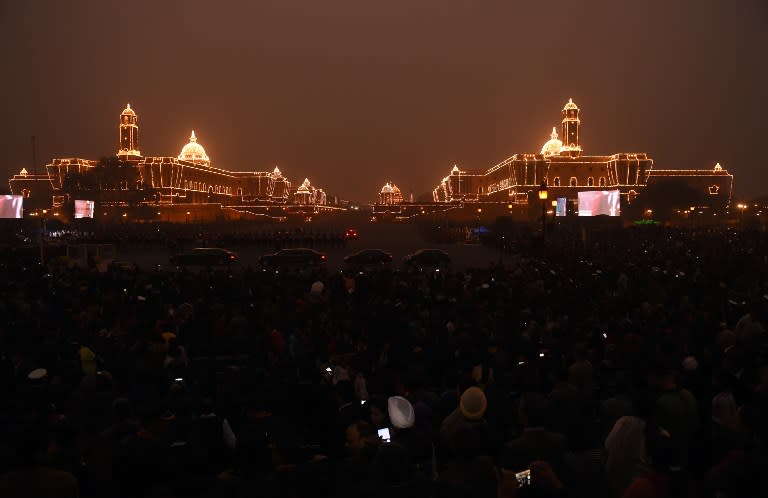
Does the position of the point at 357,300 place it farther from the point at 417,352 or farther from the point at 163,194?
the point at 163,194

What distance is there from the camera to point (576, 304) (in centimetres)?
1191

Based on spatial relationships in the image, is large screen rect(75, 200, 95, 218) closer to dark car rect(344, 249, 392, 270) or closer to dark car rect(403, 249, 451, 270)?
dark car rect(344, 249, 392, 270)

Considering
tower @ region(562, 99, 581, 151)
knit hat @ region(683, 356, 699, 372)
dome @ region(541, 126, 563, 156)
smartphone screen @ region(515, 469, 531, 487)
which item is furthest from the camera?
dome @ region(541, 126, 563, 156)

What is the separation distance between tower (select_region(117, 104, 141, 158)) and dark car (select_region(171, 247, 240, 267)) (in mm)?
93378

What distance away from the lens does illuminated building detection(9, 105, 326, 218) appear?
98.4 metres

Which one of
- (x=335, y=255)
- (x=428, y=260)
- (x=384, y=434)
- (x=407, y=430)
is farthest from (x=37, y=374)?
Result: (x=335, y=255)

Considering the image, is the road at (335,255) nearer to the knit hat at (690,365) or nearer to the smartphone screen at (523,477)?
the knit hat at (690,365)

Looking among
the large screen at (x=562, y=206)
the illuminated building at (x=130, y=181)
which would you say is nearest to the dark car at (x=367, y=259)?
the large screen at (x=562, y=206)

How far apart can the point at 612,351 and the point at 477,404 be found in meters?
3.99

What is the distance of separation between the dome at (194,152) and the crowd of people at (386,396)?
465ft

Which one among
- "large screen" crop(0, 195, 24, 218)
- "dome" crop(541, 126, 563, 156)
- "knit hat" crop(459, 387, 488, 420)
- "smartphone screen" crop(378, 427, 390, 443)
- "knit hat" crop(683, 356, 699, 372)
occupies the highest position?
"dome" crop(541, 126, 563, 156)

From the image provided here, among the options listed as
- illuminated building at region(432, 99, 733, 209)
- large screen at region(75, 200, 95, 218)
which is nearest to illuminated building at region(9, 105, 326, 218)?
large screen at region(75, 200, 95, 218)

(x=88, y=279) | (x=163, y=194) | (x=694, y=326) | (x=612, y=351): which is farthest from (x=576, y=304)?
(x=163, y=194)

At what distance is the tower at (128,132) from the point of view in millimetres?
117562
